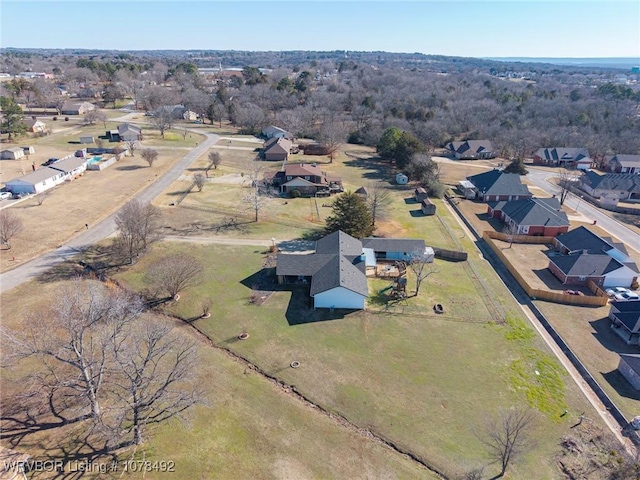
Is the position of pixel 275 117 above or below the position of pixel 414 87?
below

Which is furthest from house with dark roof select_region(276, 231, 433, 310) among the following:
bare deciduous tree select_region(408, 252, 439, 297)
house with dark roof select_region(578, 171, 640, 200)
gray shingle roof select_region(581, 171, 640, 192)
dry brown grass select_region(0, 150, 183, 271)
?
gray shingle roof select_region(581, 171, 640, 192)

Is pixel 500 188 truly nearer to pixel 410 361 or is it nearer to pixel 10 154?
pixel 410 361

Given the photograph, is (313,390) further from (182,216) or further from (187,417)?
(182,216)

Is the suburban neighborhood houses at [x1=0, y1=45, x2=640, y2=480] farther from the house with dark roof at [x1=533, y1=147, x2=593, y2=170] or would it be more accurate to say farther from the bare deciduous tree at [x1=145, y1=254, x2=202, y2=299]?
the house with dark roof at [x1=533, y1=147, x2=593, y2=170]

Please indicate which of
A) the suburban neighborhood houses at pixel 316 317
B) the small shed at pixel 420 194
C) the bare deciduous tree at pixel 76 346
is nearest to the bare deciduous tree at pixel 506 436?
the suburban neighborhood houses at pixel 316 317

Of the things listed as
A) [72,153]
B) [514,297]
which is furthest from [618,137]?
[72,153]
